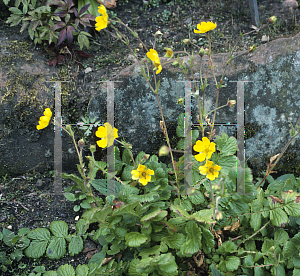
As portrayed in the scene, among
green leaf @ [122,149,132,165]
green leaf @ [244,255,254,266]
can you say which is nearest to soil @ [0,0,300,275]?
green leaf @ [122,149,132,165]

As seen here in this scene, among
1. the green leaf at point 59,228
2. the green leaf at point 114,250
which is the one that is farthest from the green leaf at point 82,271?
the green leaf at point 59,228

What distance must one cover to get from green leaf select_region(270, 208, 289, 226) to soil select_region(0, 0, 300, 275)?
133cm

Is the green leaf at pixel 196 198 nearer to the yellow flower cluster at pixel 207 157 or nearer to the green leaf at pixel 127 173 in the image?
the yellow flower cluster at pixel 207 157

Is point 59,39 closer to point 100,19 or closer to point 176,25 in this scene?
point 100,19

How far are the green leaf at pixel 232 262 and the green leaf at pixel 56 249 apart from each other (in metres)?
1.18

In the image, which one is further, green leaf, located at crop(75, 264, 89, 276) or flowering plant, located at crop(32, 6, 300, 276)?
green leaf, located at crop(75, 264, 89, 276)

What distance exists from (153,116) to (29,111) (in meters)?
1.18

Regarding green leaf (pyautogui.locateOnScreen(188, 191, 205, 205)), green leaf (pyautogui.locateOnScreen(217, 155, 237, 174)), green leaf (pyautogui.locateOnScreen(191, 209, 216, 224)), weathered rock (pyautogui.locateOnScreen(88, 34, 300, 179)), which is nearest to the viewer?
green leaf (pyautogui.locateOnScreen(191, 209, 216, 224))

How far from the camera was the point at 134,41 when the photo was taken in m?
2.97

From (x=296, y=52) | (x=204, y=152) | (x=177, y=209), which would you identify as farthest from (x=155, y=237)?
(x=296, y=52)

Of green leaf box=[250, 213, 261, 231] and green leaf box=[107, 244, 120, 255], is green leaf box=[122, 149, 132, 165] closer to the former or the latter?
green leaf box=[107, 244, 120, 255]

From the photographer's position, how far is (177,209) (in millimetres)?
1575

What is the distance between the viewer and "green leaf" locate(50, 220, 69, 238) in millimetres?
2043

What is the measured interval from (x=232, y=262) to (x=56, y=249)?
1263 mm
